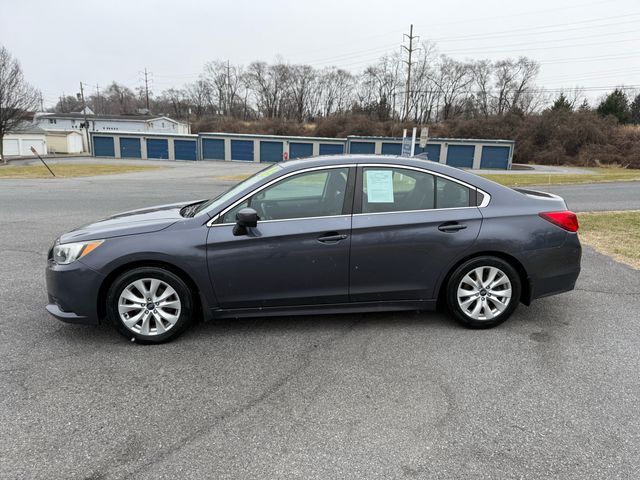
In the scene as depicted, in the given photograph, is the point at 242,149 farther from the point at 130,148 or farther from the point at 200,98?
the point at 200,98

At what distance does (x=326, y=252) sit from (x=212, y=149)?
54.8 meters

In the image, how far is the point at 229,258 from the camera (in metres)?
3.74

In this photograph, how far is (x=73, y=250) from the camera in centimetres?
371

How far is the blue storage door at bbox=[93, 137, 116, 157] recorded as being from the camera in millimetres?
56625

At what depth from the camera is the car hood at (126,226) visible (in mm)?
3756


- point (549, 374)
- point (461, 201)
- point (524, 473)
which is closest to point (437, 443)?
point (524, 473)

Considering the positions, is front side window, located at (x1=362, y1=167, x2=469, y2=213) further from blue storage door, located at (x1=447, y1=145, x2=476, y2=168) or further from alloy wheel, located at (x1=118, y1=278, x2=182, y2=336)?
blue storage door, located at (x1=447, y1=145, x2=476, y2=168)

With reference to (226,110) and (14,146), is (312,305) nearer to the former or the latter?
(14,146)

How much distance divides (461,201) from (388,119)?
7954cm

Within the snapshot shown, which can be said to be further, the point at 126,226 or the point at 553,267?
the point at 553,267

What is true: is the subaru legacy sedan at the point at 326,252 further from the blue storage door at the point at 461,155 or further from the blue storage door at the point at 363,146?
the blue storage door at the point at 461,155

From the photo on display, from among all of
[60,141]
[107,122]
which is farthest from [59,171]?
[107,122]

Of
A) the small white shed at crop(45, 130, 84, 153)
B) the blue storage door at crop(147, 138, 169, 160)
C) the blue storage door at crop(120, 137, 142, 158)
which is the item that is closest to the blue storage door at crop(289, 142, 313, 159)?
the blue storage door at crop(147, 138, 169, 160)

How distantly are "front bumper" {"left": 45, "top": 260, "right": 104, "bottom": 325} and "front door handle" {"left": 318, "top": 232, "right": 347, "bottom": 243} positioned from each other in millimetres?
1830
